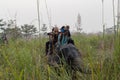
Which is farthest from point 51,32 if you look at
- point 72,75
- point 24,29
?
point 72,75

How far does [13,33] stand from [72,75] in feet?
1.63

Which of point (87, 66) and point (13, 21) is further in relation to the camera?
point (13, 21)

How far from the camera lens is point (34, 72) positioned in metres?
1.52

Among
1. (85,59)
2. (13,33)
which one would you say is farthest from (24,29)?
(85,59)

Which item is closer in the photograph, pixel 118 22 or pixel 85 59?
pixel 118 22

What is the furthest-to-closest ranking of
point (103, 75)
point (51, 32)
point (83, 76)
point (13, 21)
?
point (51, 32) < point (13, 21) < point (83, 76) < point (103, 75)

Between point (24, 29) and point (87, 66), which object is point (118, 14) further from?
point (24, 29)

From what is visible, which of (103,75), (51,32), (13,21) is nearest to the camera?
(103,75)

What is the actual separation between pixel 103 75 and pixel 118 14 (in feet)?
1.34

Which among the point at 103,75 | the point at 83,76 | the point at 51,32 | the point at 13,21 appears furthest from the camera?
the point at 51,32

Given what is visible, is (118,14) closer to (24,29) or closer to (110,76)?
(110,76)

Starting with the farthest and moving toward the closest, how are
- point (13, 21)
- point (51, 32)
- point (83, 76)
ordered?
1. point (51, 32)
2. point (13, 21)
3. point (83, 76)

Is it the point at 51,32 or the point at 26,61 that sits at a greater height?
the point at 51,32

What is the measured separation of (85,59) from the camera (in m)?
1.85
